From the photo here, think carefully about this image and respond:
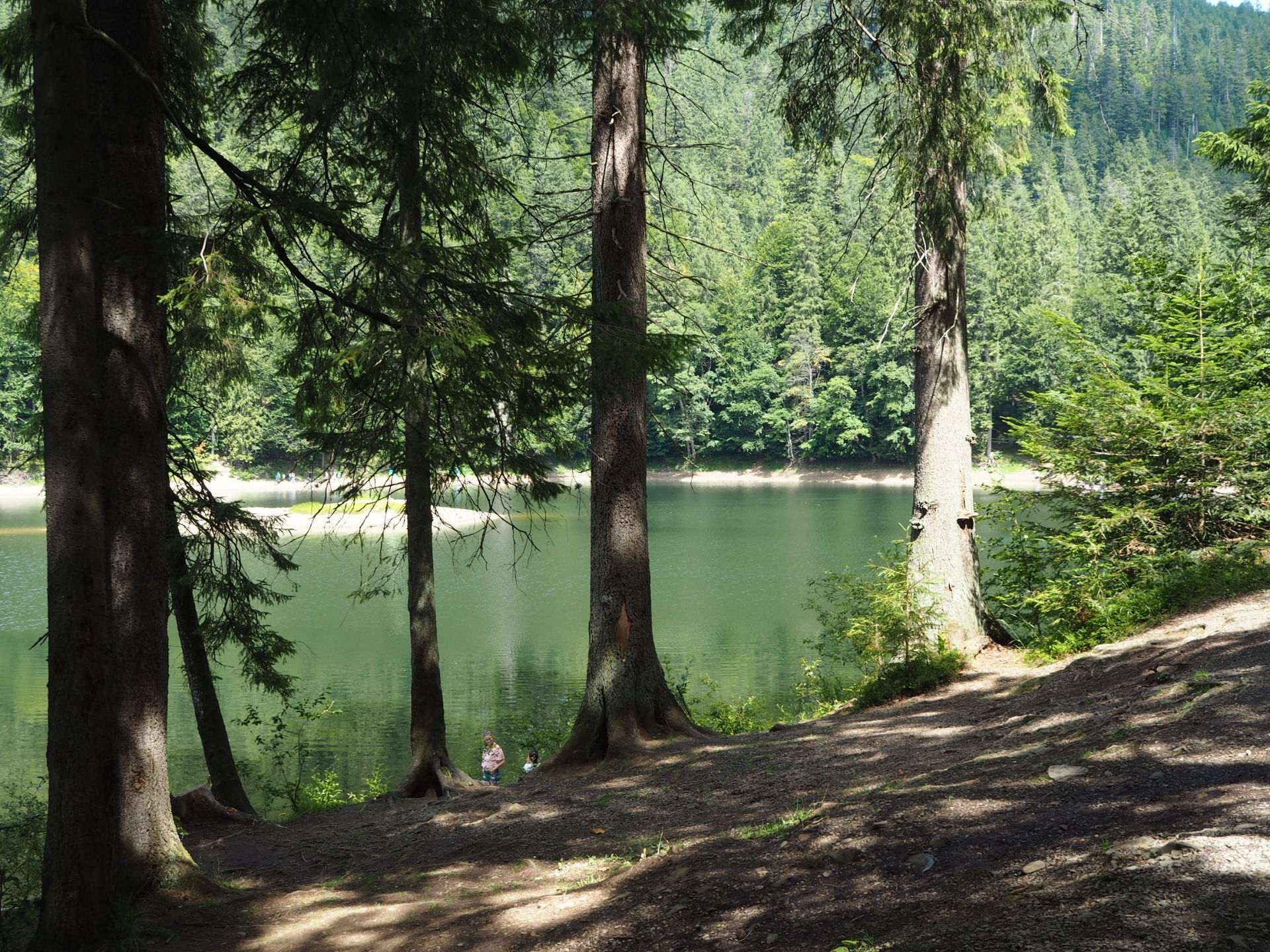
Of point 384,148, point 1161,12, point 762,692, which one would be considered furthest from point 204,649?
point 1161,12

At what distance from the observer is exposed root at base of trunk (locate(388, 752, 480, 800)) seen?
893 cm

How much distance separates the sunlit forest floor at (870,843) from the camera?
2.91 m

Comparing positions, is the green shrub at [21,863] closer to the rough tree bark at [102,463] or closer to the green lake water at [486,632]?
the rough tree bark at [102,463]

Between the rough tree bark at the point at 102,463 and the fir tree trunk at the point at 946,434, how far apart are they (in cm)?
597

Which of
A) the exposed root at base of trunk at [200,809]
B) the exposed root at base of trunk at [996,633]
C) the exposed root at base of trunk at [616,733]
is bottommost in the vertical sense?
the exposed root at base of trunk at [200,809]

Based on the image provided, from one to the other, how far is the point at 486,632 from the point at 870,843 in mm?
17471

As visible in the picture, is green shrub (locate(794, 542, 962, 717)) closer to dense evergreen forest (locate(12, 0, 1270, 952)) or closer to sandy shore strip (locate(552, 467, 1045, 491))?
dense evergreen forest (locate(12, 0, 1270, 952))

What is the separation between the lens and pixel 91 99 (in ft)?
16.0

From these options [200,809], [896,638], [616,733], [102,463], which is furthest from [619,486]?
[200,809]

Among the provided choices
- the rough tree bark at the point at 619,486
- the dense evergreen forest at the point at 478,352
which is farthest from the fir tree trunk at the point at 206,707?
the rough tree bark at the point at 619,486

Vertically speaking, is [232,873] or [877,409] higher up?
[877,409]

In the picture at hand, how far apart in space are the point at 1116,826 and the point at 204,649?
25.5 feet

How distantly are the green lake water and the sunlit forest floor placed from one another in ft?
7.39

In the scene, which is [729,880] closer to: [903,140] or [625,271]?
[625,271]
